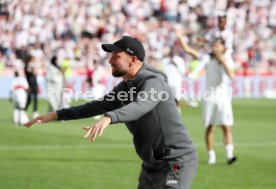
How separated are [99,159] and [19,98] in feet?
28.3

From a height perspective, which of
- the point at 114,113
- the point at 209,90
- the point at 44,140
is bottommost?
the point at 44,140

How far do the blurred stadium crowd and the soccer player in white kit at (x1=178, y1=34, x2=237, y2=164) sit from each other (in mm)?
18233

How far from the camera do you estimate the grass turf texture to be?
13305 mm

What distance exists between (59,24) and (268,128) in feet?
60.6

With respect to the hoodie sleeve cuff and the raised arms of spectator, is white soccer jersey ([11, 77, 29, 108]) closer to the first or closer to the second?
the raised arms of spectator

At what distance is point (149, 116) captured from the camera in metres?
7.56

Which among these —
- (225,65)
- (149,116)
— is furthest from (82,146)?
(149,116)

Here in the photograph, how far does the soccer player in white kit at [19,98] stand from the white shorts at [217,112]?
9325mm

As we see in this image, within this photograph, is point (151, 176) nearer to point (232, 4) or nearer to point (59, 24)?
point (59, 24)

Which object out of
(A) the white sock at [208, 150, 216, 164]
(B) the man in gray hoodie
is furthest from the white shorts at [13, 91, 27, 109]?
(B) the man in gray hoodie

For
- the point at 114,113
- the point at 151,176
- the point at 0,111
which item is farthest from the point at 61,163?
the point at 0,111

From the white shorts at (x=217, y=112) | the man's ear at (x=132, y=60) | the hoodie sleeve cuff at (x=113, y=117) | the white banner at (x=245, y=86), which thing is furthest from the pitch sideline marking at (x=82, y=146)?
the white banner at (x=245, y=86)

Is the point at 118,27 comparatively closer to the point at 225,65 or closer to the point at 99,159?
the point at 99,159

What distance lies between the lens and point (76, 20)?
41062 mm
